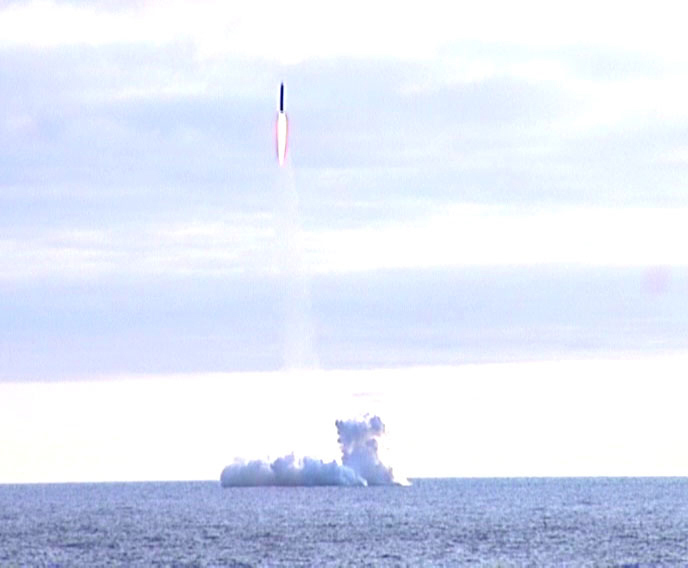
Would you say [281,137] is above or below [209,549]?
above

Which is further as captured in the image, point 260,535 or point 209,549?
point 260,535

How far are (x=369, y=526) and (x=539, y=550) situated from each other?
→ 47202 millimetres

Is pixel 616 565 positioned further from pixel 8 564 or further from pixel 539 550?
pixel 8 564

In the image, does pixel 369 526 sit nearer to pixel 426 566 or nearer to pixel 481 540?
pixel 481 540

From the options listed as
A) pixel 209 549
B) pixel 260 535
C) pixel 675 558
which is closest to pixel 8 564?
pixel 209 549

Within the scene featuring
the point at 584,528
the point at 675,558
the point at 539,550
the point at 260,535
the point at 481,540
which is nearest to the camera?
the point at 675,558

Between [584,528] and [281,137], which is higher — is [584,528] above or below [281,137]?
below

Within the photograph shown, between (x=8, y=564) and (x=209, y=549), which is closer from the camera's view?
(x=8, y=564)

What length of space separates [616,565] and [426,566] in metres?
15.6

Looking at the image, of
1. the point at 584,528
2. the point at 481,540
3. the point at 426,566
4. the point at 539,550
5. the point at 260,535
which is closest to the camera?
the point at 426,566

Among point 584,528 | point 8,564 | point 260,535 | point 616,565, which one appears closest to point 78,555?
point 8,564

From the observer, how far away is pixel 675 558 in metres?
140

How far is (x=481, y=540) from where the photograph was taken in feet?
543

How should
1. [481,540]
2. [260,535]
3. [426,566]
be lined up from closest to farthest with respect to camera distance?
[426,566]
[481,540]
[260,535]
